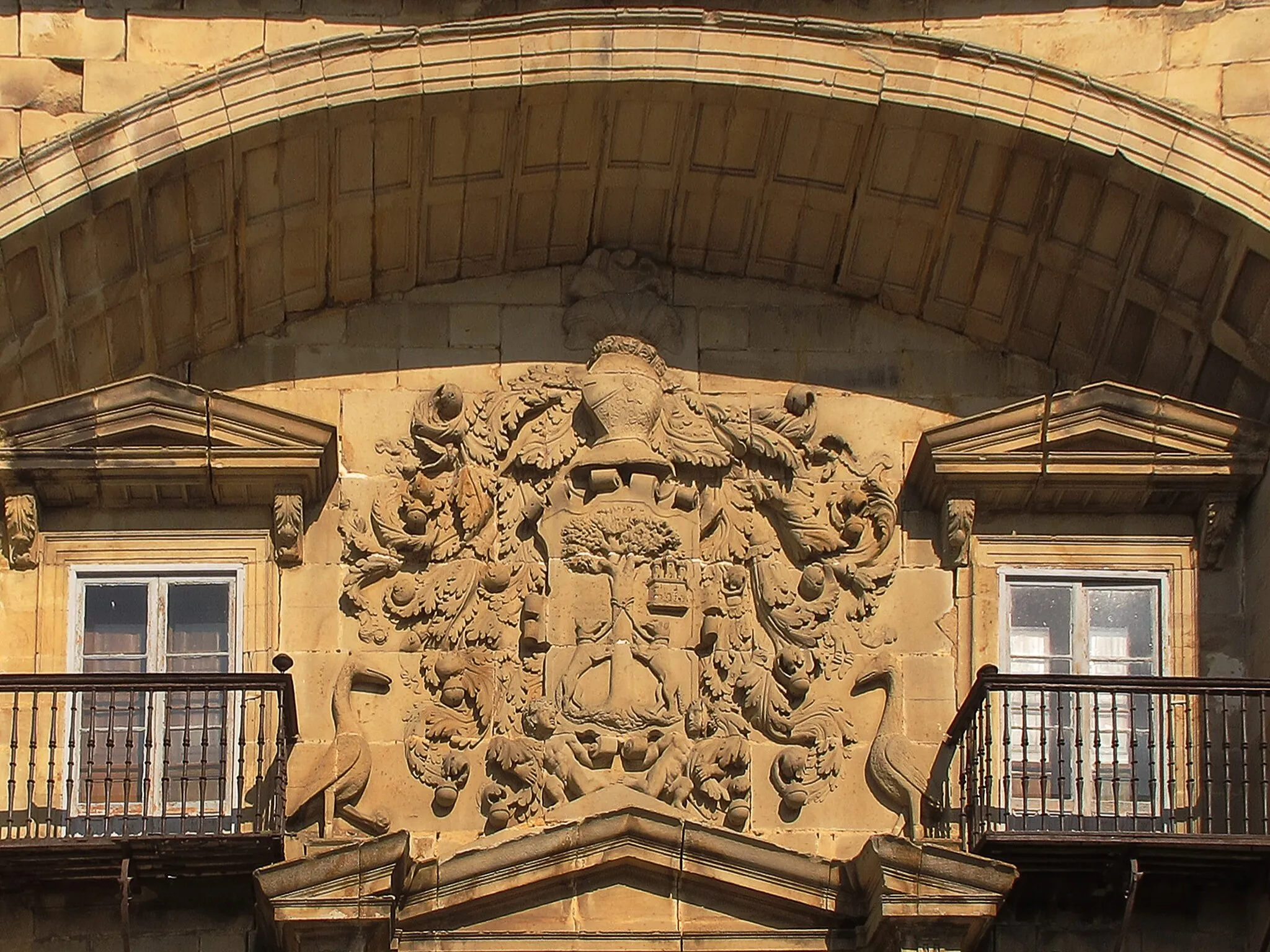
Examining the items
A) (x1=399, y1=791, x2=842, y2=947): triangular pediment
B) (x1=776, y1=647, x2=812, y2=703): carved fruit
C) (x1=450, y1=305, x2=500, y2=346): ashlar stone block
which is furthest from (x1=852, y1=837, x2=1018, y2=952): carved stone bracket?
(x1=450, y1=305, x2=500, y2=346): ashlar stone block

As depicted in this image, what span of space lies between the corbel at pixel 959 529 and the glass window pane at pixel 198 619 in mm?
3490

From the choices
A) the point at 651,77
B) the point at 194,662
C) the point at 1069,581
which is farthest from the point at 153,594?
the point at 1069,581

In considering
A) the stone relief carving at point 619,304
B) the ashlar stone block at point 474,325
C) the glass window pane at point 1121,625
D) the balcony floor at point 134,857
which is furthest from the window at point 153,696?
the glass window pane at point 1121,625

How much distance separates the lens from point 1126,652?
56.5 ft

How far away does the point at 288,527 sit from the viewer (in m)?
17.3

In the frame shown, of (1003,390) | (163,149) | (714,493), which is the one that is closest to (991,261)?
(1003,390)

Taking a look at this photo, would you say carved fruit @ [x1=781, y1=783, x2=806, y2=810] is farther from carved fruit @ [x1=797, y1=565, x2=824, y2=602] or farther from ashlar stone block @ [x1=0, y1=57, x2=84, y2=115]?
ashlar stone block @ [x1=0, y1=57, x2=84, y2=115]

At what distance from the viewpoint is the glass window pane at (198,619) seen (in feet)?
56.3

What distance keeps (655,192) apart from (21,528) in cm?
354

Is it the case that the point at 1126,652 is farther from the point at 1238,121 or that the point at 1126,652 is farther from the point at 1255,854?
the point at 1238,121

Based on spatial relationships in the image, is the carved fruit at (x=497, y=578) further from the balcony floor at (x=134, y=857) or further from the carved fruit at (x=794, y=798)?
the balcony floor at (x=134, y=857)

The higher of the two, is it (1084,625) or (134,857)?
(1084,625)

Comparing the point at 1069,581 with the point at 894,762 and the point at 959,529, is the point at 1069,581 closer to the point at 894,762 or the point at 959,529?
the point at 959,529

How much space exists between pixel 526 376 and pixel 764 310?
1.27 m
